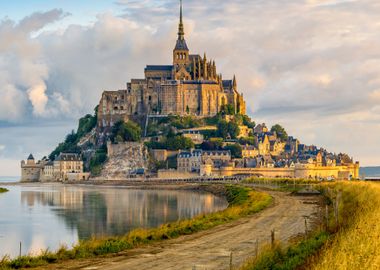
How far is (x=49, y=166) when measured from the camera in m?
143

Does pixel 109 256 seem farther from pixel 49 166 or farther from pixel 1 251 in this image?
pixel 49 166

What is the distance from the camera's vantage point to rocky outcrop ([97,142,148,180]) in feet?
416

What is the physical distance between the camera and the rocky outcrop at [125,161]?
416ft

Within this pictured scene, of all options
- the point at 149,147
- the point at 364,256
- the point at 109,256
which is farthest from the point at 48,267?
the point at 149,147

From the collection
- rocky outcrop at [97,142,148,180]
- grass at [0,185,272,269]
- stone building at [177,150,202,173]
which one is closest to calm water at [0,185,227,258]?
grass at [0,185,272,269]

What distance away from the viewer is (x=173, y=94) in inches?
5271

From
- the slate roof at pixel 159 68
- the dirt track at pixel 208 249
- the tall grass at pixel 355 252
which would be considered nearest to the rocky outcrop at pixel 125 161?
the slate roof at pixel 159 68

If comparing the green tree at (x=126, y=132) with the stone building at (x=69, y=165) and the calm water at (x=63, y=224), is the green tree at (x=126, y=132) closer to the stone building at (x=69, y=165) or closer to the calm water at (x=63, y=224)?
the stone building at (x=69, y=165)

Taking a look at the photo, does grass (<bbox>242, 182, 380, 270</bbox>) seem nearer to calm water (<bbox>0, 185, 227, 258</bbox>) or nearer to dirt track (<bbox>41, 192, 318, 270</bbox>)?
dirt track (<bbox>41, 192, 318, 270</bbox>)

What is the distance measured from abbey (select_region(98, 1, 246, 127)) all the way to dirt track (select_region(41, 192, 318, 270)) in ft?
340

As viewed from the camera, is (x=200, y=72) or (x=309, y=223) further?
(x=200, y=72)

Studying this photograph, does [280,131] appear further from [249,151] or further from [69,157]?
[69,157]

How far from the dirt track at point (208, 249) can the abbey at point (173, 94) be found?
10361 centimetres

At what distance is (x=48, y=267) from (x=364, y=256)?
889 centimetres
